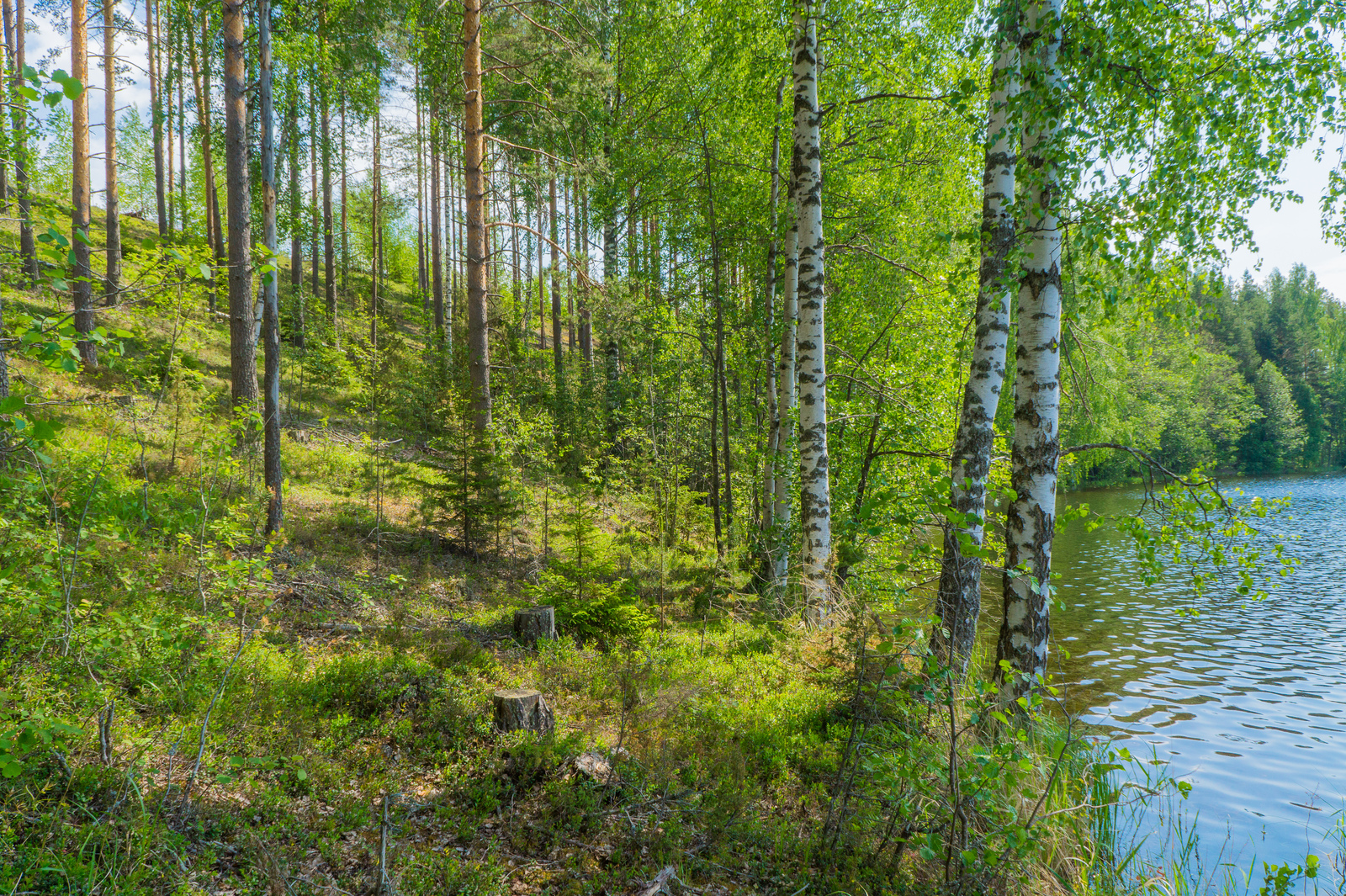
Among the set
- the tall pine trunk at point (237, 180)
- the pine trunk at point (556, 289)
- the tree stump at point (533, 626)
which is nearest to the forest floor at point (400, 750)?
the tree stump at point (533, 626)

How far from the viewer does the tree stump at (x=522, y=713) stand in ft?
14.5

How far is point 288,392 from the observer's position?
14969 millimetres

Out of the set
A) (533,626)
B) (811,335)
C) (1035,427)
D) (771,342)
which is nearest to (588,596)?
(533,626)

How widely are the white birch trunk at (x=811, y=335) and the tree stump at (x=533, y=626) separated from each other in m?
2.75

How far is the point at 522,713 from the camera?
4441 mm

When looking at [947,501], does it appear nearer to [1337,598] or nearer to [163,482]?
[163,482]

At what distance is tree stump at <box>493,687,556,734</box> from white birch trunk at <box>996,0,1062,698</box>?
10.2 feet

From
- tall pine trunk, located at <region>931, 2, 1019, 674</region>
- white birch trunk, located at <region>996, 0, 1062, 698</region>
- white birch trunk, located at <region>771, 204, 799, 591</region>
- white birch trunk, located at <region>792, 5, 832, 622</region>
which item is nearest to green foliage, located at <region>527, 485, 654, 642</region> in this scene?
white birch trunk, located at <region>771, 204, 799, 591</region>

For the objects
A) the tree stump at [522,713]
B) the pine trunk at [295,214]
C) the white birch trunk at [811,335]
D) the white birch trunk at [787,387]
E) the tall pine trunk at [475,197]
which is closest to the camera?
the tree stump at [522,713]

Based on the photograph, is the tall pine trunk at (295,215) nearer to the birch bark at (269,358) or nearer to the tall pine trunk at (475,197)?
the tall pine trunk at (475,197)

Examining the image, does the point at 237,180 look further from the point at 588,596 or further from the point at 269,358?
the point at 588,596

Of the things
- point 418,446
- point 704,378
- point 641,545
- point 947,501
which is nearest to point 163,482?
point 418,446

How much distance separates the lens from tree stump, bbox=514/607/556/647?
20.7 feet

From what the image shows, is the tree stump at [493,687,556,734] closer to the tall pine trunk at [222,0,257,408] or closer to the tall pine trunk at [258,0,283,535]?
the tall pine trunk at [258,0,283,535]
